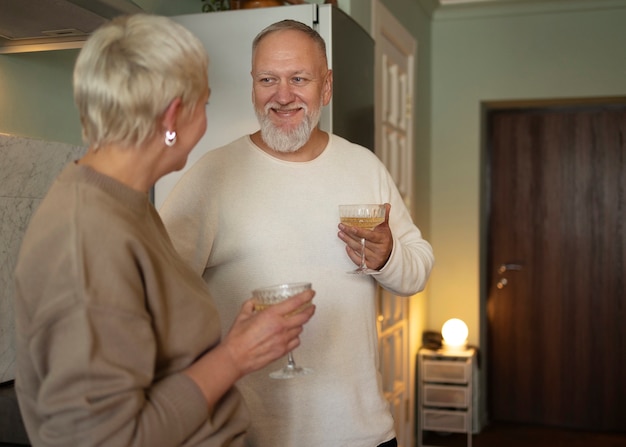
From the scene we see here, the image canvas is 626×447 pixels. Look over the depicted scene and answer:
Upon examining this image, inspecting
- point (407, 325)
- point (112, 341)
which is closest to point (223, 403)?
point (112, 341)

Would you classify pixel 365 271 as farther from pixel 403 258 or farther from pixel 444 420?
pixel 444 420

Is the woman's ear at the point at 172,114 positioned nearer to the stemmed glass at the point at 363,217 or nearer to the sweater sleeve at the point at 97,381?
the sweater sleeve at the point at 97,381

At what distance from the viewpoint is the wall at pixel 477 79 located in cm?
459

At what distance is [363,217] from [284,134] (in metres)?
0.27

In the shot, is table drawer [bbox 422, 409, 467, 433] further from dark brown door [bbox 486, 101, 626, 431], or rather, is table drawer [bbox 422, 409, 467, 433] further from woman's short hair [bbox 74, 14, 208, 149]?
woman's short hair [bbox 74, 14, 208, 149]

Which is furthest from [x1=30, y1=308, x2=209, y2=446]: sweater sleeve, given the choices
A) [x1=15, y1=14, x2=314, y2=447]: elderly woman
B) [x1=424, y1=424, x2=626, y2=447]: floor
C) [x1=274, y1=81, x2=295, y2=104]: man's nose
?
[x1=424, y1=424, x2=626, y2=447]: floor

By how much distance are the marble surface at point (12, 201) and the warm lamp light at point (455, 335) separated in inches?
118

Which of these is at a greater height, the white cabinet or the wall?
the wall

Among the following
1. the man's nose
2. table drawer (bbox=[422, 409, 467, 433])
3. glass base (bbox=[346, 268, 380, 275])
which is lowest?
table drawer (bbox=[422, 409, 467, 433])

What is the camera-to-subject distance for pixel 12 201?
6.47 ft

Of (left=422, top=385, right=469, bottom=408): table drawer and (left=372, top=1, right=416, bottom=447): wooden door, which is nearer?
(left=372, top=1, right=416, bottom=447): wooden door

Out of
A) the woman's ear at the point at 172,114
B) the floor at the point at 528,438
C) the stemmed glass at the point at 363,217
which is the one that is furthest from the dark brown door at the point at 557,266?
the woman's ear at the point at 172,114

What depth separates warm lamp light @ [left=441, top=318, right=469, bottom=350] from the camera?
178 inches

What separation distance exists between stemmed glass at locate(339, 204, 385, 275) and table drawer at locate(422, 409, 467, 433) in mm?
2872
